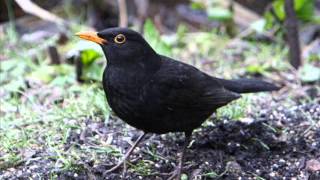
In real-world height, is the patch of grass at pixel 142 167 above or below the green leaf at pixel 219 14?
below

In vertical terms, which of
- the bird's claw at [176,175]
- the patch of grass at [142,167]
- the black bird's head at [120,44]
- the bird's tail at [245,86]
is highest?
the black bird's head at [120,44]

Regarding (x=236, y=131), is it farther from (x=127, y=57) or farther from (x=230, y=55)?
(x=230, y=55)

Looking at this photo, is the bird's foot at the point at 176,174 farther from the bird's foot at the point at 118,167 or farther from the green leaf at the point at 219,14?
the green leaf at the point at 219,14

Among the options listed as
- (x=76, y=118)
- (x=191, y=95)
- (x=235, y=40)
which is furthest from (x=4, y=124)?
(x=235, y=40)

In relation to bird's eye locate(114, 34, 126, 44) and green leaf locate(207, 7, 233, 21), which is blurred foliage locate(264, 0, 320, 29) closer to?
green leaf locate(207, 7, 233, 21)

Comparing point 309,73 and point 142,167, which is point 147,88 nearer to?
point 142,167

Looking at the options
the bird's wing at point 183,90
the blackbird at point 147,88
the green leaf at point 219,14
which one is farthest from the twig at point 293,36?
the blackbird at point 147,88
